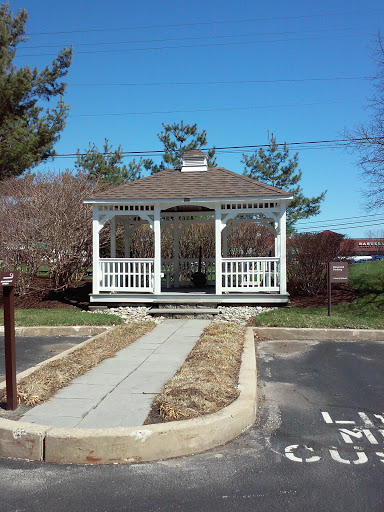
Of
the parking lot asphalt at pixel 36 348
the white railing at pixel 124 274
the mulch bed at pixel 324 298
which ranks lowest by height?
the parking lot asphalt at pixel 36 348

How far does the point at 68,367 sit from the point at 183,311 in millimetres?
5797

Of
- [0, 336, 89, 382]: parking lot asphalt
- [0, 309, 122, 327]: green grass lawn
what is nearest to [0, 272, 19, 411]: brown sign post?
[0, 336, 89, 382]: parking lot asphalt

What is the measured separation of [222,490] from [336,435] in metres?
1.54

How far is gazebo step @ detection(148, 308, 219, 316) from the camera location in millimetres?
11884

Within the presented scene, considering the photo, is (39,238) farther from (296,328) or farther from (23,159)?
(296,328)

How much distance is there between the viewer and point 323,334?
30.8 ft

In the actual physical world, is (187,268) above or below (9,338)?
above

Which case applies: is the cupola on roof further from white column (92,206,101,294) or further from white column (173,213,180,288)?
white column (92,206,101,294)

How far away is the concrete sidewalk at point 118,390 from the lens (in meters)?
4.48

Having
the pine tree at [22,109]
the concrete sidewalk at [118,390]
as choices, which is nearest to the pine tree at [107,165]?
the pine tree at [22,109]

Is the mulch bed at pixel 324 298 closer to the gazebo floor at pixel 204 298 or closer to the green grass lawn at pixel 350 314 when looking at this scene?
the green grass lawn at pixel 350 314

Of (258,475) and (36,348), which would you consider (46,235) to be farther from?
(258,475)

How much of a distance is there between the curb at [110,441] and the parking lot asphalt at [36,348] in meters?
2.63

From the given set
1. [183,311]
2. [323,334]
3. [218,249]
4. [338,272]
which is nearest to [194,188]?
[218,249]
